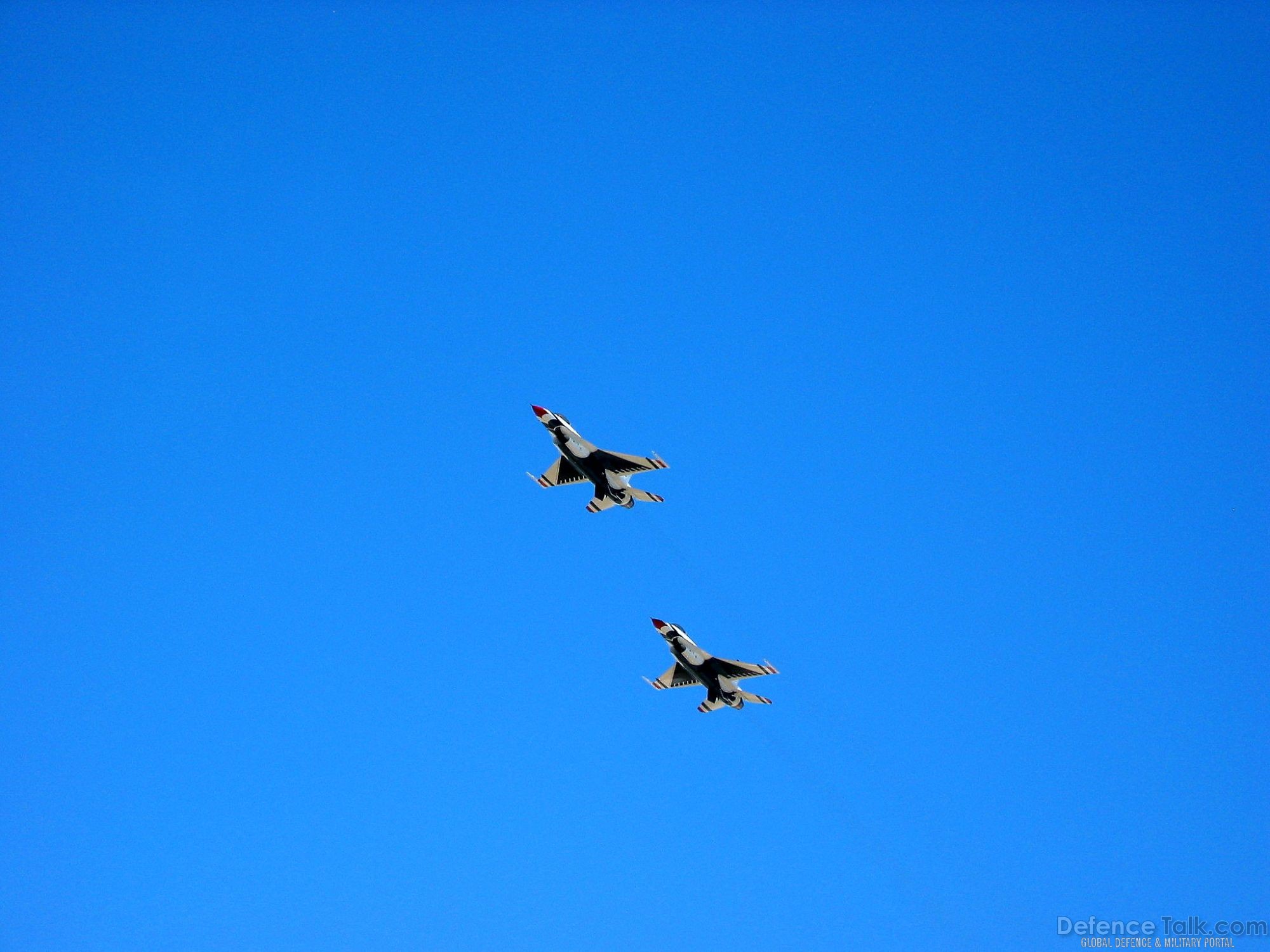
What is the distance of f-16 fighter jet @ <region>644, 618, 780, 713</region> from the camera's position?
70000 millimetres

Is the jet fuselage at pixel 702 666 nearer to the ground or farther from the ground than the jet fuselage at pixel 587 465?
nearer to the ground

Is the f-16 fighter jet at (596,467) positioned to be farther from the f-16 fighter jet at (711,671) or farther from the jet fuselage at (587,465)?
the f-16 fighter jet at (711,671)

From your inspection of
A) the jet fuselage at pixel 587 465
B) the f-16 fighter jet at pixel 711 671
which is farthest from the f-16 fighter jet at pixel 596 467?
the f-16 fighter jet at pixel 711 671

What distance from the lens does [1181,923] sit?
2591 inches

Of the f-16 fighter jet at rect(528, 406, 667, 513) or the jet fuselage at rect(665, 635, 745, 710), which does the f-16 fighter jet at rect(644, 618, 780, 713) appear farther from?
the f-16 fighter jet at rect(528, 406, 667, 513)

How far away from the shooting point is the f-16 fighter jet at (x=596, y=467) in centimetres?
6550

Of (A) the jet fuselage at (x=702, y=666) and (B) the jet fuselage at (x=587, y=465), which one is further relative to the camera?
(A) the jet fuselage at (x=702, y=666)

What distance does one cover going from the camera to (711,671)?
7038 centimetres

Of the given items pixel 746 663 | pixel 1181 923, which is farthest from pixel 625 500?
pixel 1181 923

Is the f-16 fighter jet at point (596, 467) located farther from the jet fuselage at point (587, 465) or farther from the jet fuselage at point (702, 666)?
the jet fuselage at point (702, 666)

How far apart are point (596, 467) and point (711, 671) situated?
14.8 m

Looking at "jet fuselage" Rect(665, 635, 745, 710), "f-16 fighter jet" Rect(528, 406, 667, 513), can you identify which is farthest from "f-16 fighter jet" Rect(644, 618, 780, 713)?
"f-16 fighter jet" Rect(528, 406, 667, 513)

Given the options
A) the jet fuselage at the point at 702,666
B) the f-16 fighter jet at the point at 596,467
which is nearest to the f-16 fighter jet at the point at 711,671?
the jet fuselage at the point at 702,666

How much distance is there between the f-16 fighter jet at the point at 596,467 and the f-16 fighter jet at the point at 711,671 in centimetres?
834
